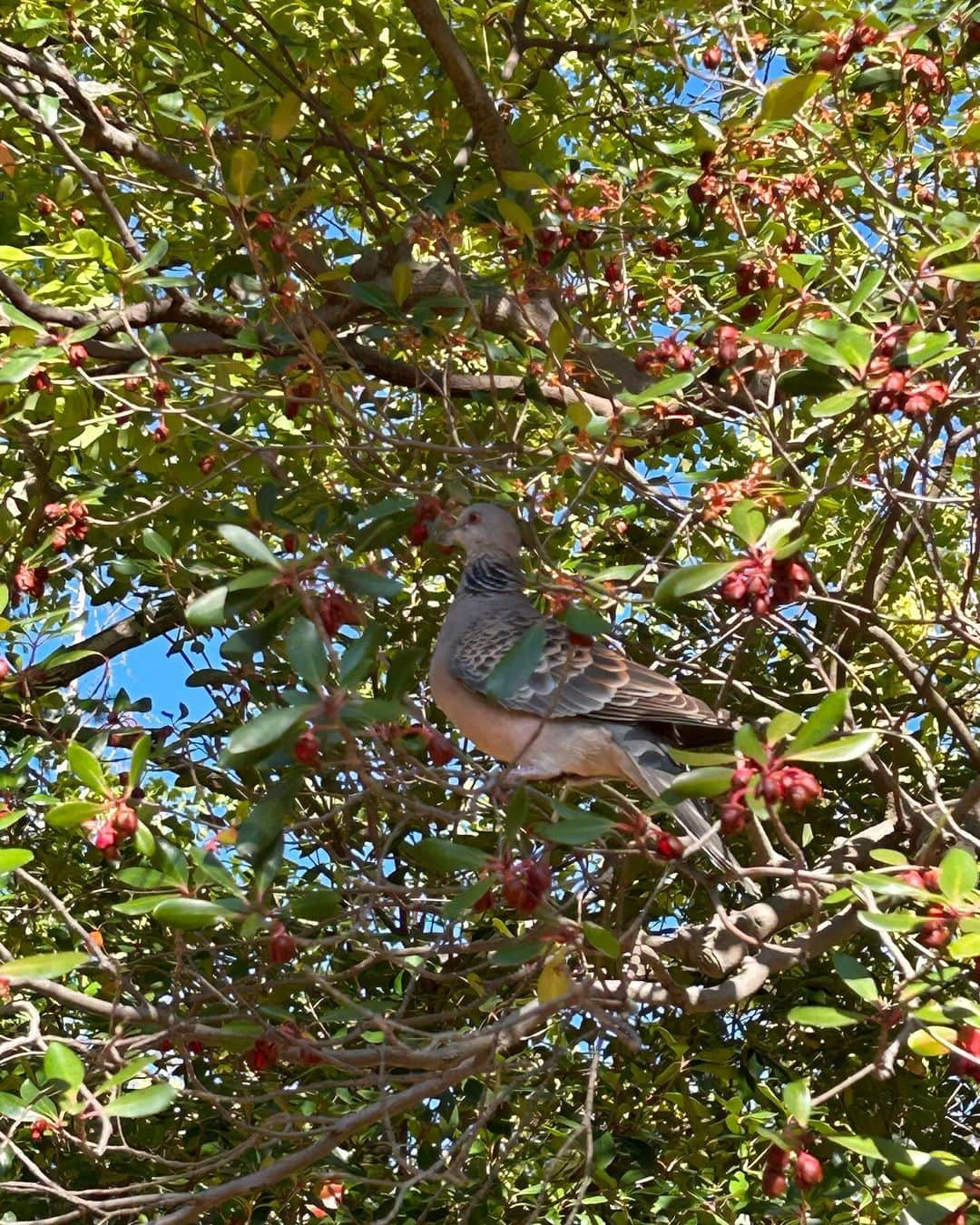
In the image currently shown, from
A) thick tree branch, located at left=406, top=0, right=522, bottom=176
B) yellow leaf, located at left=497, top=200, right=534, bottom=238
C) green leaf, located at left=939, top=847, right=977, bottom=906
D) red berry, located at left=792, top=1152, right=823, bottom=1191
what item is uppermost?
thick tree branch, located at left=406, top=0, right=522, bottom=176

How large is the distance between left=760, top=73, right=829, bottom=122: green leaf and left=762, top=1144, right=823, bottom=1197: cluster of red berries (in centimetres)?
222

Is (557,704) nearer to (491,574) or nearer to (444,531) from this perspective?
(444,531)

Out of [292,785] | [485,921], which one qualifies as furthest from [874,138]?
[292,785]

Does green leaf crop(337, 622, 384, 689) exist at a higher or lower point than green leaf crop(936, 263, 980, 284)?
lower

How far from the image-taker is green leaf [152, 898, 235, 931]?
2.69 meters

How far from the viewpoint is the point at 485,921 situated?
4.59 meters

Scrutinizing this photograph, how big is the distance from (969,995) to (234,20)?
4312 millimetres

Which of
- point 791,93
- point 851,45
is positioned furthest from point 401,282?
point 851,45

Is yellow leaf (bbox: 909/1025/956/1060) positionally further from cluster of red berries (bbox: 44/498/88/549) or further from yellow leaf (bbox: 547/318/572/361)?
cluster of red berries (bbox: 44/498/88/549)

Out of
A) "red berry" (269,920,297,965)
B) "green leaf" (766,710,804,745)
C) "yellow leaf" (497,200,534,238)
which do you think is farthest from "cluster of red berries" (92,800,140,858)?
"yellow leaf" (497,200,534,238)

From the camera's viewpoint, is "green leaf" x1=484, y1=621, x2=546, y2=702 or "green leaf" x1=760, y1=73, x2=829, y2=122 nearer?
"green leaf" x1=484, y1=621, x2=546, y2=702

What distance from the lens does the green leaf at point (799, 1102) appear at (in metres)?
2.78

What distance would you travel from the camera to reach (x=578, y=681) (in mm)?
4184

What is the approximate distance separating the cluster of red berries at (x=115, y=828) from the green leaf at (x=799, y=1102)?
135cm
